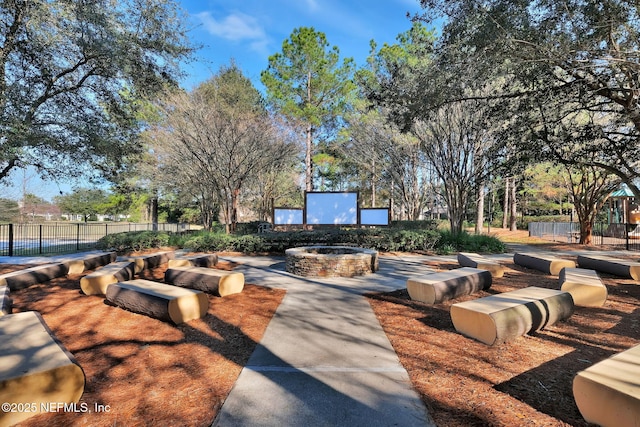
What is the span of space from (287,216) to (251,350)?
1245 cm

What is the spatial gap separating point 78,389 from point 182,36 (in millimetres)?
8961

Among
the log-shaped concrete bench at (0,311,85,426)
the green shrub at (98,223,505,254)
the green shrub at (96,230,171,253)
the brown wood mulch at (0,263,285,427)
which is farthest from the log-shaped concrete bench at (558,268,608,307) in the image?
the green shrub at (96,230,171,253)

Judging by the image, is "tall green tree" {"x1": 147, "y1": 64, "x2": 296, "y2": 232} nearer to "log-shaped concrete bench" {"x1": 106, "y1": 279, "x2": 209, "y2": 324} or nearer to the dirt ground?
"log-shaped concrete bench" {"x1": 106, "y1": 279, "x2": 209, "y2": 324}

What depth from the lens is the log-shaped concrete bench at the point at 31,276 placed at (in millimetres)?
6209

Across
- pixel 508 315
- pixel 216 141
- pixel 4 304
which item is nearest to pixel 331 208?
pixel 216 141

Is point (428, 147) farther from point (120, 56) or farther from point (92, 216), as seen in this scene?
point (92, 216)

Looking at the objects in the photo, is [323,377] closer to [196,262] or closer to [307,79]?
[196,262]

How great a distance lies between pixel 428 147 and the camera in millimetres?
15094

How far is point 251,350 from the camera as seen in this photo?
3.77m

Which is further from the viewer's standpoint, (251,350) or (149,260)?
(149,260)

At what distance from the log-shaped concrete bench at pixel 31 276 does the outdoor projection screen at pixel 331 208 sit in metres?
9.67

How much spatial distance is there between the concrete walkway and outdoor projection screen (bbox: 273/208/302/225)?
10503 mm

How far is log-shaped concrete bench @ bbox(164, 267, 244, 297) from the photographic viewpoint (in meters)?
6.02

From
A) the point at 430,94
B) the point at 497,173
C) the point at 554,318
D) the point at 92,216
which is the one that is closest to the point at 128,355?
the point at 554,318
